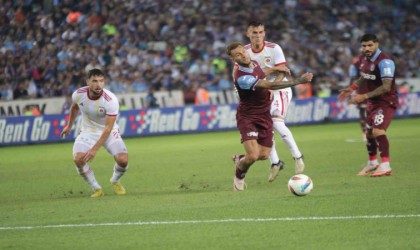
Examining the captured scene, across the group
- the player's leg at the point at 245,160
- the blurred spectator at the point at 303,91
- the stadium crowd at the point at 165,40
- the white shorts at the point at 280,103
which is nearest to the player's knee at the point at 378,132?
the white shorts at the point at 280,103

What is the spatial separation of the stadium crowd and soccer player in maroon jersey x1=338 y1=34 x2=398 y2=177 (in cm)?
1339

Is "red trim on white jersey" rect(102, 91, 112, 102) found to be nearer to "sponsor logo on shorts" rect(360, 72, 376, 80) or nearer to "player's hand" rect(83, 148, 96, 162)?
"player's hand" rect(83, 148, 96, 162)

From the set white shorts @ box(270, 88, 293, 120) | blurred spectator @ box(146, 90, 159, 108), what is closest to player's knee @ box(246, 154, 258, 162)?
white shorts @ box(270, 88, 293, 120)

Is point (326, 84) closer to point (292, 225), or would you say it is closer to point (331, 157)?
→ point (331, 157)

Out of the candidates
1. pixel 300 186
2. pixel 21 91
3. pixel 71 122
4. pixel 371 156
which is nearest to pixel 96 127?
pixel 71 122

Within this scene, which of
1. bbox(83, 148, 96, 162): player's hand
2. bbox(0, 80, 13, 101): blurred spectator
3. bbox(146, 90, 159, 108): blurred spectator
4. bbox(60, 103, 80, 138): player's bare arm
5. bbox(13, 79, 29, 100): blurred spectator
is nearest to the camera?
bbox(83, 148, 96, 162): player's hand

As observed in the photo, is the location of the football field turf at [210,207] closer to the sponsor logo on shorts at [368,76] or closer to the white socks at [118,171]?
the white socks at [118,171]

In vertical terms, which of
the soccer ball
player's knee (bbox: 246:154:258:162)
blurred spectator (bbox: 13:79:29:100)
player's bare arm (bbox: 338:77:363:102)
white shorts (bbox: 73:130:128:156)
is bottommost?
blurred spectator (bbox: 13:79:29:100)

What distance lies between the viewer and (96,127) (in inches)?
515

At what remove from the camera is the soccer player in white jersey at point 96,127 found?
41.2 ft

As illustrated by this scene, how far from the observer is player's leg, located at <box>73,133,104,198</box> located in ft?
41.5

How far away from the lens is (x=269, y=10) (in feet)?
110

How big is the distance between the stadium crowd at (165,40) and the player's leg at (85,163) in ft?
47.1

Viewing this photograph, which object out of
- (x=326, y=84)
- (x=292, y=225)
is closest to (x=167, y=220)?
(x=292, y=225)
